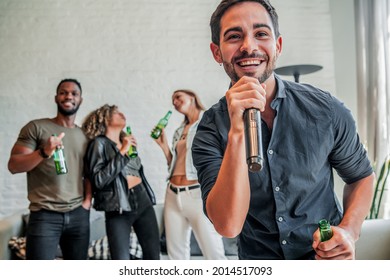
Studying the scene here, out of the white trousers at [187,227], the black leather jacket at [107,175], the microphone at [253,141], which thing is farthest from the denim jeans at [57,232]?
the microphone at [253,141]

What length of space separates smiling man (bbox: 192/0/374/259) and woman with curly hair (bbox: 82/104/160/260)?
42cm

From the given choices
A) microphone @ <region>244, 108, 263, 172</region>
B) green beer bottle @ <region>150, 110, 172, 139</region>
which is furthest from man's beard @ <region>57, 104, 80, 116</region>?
microphone @ <region>244, 108, 263, 172</region>

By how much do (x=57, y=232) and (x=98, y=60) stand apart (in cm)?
77

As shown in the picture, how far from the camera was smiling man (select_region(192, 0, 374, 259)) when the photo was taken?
5.66 feet

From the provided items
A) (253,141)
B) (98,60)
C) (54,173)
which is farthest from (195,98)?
(253,141)

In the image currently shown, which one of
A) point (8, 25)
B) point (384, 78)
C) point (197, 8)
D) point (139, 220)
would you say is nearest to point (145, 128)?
point (139, 220)

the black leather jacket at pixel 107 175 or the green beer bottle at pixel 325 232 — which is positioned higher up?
Answer: the black leather jacket at pixel 107 175

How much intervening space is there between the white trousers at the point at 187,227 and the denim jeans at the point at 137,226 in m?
0.06

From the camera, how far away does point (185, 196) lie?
212 cm

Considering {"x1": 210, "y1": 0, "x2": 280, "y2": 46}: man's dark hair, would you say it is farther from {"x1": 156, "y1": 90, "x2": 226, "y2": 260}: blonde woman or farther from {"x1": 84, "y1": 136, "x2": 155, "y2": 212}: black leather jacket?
{"x1": 84, "y1": 136, "x2": 155, "y2": 212}: black leather jacket

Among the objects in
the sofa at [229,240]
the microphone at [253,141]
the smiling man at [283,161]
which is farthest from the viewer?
the sofa at [229,240]

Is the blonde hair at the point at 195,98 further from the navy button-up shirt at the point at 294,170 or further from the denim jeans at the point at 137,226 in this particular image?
the denim jeans at the point at 137,226

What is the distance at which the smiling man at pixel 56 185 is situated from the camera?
2146 millimetres

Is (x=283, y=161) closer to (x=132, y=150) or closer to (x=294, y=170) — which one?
(x=294, y=170)
